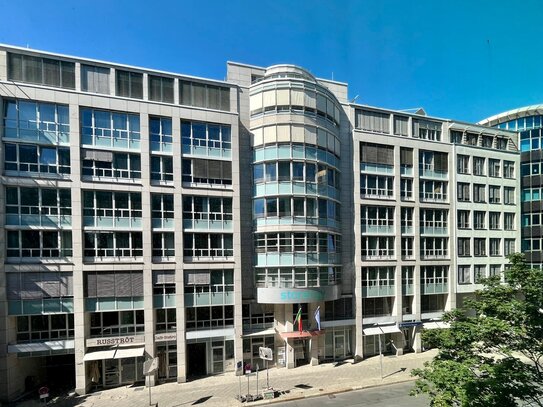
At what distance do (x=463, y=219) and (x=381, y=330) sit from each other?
16.9m

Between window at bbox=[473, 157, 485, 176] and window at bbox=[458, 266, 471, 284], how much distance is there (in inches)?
459

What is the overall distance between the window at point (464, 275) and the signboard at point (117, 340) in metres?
34.7

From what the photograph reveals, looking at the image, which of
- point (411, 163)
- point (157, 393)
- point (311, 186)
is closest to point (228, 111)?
point (311, 186)

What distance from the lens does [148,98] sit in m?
25.2

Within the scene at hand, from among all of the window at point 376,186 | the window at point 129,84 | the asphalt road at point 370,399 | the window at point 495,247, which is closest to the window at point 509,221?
the window at point 495,247

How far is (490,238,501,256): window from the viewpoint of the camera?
35250mm

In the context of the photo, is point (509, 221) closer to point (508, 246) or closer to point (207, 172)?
point (508, 246)

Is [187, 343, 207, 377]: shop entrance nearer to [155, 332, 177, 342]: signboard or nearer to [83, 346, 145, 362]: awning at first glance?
[155, 332, 177, 342]: signboard

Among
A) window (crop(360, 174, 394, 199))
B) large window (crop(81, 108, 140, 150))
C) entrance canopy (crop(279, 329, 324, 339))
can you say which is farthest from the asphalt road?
large window (crop(81, 108, 140, 150))

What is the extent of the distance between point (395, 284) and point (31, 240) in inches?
1350

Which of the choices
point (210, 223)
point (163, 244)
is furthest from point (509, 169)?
point (163, 244)

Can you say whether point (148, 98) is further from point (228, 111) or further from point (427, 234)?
point (427, 234)

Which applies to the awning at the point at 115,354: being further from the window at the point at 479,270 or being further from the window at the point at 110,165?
the window at the point at 479,270

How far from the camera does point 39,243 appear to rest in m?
22.3
